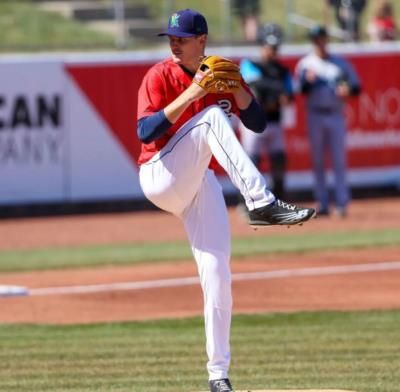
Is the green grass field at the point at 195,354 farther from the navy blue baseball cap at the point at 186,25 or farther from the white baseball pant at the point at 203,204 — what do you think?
the navy blue baseball cap at the point at 186,25

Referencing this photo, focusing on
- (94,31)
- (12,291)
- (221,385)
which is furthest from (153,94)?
(94,31)

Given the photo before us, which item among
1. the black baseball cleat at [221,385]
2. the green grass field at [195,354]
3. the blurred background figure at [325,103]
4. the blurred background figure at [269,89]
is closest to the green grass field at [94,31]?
the blurred background figure at [325,103]

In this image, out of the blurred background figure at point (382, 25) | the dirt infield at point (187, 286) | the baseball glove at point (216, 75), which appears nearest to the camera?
the baseball glove at point (216, 75)

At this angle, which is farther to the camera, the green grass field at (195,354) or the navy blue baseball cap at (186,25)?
the green grass field at (195,354)

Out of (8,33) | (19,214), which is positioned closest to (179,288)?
(19,214)

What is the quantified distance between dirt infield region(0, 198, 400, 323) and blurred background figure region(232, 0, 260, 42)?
18.6 ft

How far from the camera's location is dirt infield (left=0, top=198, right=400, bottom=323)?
34.3 feet

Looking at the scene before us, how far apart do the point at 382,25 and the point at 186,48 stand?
14356 mm

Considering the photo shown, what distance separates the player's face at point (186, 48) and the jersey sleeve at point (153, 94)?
5.6 inches

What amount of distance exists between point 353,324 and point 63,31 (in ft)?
39.8

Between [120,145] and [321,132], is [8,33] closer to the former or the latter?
[120,145]

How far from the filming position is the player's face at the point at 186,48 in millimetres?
6449

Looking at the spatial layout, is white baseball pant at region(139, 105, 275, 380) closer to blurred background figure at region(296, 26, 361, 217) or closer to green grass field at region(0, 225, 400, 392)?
green grass field at region(0, 225, 400, 392)

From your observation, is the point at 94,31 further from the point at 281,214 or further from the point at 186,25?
the point at 281,214
